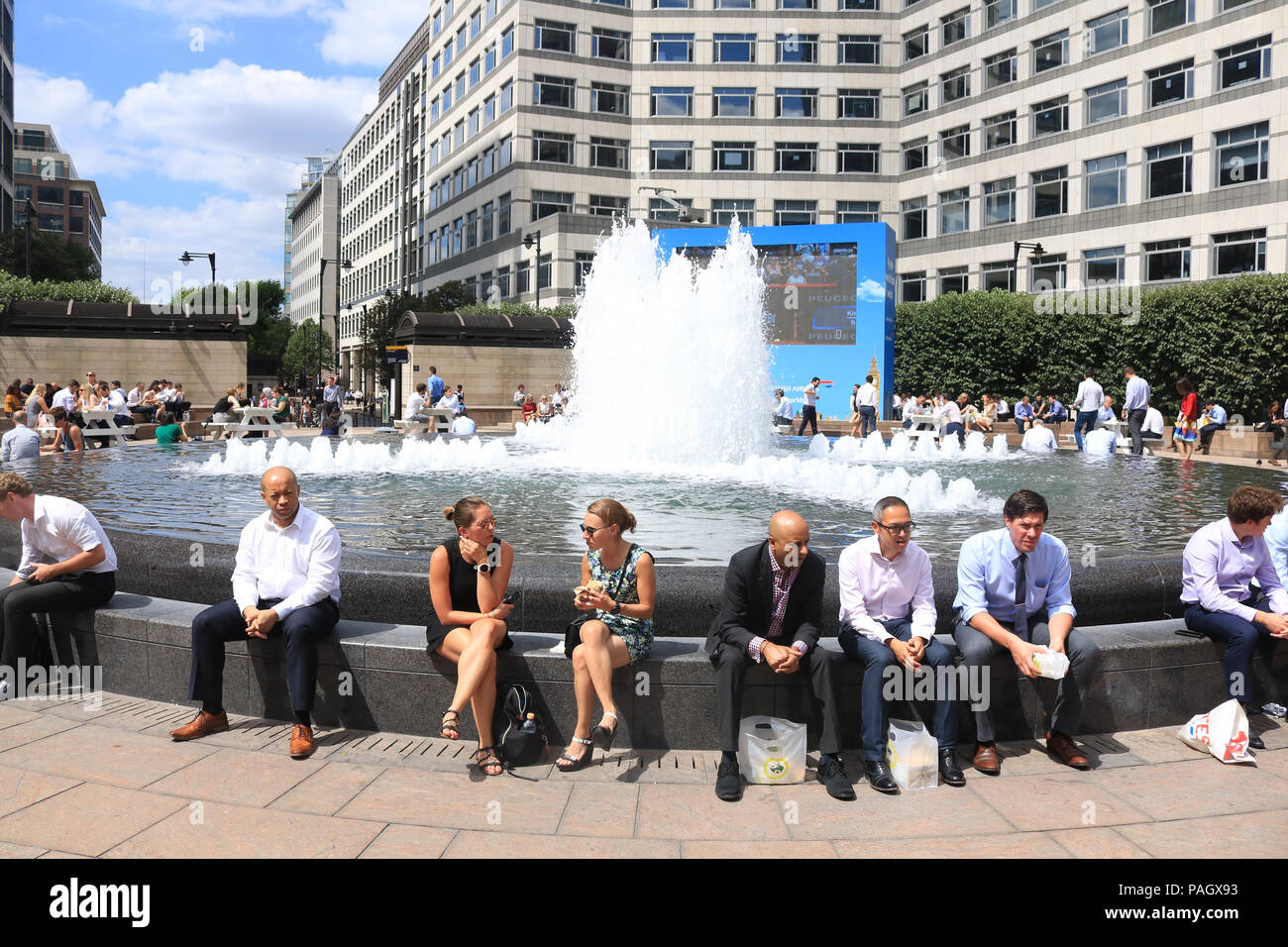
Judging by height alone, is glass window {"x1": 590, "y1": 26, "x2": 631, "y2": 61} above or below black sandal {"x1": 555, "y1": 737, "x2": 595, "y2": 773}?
above

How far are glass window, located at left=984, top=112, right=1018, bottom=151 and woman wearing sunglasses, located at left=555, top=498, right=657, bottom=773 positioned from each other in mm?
49893

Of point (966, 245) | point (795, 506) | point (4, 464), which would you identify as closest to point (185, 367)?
point (4, 464)

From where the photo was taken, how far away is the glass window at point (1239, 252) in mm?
37531

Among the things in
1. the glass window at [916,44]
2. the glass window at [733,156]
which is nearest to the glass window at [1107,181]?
the glass window at [916,44]

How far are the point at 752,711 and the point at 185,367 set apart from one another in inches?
1245

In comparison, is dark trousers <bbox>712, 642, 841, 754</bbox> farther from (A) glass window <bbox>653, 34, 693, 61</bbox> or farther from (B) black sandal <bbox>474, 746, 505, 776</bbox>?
(A) glass window <bbox>653, 34, 693, 61</bbox>

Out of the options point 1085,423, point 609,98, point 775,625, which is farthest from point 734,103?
point 775,625

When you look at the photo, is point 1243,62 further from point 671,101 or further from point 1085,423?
point 671,101

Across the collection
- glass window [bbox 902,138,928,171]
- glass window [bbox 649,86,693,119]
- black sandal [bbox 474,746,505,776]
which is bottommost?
black sandal [bbox 474,746,505,776]

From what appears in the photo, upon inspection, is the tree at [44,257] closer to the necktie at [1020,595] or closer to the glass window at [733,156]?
the glass window at [733,156]

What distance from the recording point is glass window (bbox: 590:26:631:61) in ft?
199

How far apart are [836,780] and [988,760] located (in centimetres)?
85

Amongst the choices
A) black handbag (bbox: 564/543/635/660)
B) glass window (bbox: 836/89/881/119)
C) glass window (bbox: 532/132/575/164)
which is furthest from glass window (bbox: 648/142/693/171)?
black handbag (bbox: 564/543/635/660)
